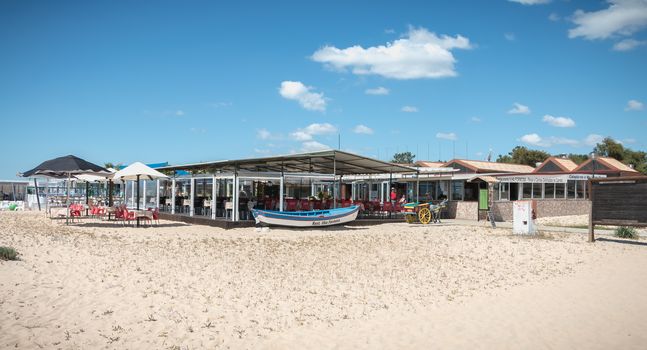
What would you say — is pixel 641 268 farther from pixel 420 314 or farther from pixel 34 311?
pixel 34 311

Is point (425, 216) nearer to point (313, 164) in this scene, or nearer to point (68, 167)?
point (313, 164)

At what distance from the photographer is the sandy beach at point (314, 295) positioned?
6410mm

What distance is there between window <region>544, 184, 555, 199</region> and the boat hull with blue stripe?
1311 centimetres

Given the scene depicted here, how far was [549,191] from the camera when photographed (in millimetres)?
26625

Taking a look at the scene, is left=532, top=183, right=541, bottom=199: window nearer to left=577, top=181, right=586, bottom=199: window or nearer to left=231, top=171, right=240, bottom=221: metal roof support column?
left=577, top=181, right=586, bottom=199: window

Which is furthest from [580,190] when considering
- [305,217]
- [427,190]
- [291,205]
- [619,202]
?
[305,217]

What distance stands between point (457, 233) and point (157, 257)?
10135 millimetres

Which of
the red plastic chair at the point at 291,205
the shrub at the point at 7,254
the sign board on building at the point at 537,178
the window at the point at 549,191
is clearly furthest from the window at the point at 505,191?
the shrub at the point at 7,254

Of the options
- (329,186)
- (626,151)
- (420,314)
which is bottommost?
(420,314)

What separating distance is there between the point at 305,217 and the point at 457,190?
10.9m

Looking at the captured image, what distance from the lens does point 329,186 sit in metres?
29.4

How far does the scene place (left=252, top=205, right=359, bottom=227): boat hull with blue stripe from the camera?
56.8 ft

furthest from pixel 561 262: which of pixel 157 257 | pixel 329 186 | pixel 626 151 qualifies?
pixel 626 151

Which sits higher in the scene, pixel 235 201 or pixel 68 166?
pixel 68 166
